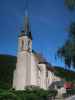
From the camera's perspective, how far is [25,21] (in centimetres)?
8800

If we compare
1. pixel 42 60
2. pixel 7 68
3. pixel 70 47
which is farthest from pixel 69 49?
pixel 42 60

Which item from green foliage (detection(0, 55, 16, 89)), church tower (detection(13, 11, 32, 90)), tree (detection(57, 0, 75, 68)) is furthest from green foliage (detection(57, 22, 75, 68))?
green foliage (detection(0, 55, 16, 89))

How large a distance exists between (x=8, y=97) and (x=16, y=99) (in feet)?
4.64

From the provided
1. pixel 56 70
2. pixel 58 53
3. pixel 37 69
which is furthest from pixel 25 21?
pixel 58 53

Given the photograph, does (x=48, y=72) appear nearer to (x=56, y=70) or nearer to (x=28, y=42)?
(x=56, y=70)

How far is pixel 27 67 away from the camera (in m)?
84.4

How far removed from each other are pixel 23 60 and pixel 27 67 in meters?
2.51

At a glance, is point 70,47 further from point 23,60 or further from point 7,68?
point 7,68

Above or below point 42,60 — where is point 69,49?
below

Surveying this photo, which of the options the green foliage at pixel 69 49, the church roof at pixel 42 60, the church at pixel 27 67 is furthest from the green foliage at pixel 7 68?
the green foliage at pixel 69 49

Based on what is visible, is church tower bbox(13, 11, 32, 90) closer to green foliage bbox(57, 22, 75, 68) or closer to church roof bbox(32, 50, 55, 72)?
church roof bbox(32, 50, 55, 72)

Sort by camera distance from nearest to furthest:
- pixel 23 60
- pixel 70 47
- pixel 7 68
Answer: pixel 70 47 < pixel 23 60 < pixel 7 68

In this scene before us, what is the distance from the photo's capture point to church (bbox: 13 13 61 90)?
81.5 metres

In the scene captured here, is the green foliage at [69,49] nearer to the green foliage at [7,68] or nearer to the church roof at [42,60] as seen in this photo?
the green foliage at [7,68]
